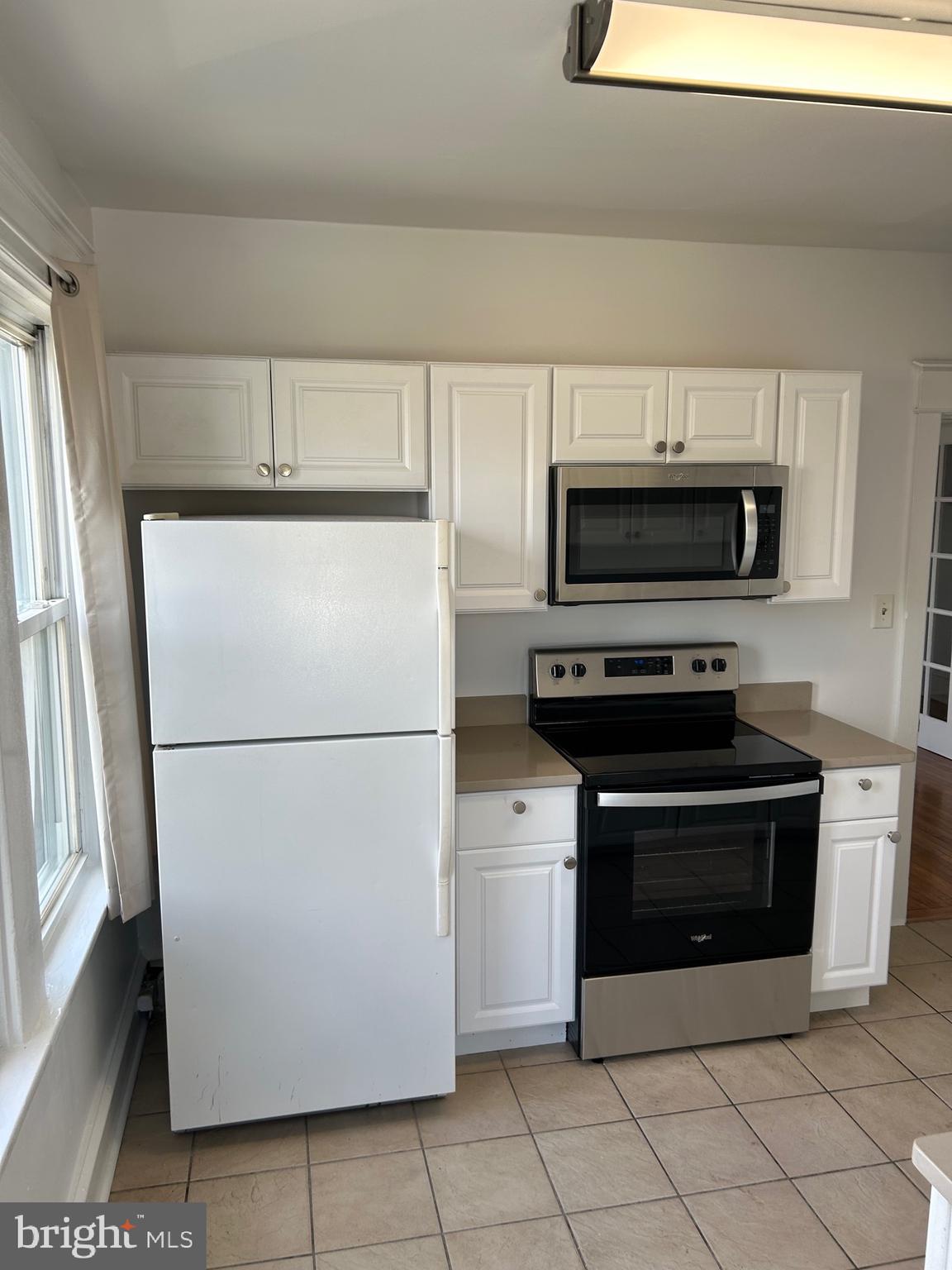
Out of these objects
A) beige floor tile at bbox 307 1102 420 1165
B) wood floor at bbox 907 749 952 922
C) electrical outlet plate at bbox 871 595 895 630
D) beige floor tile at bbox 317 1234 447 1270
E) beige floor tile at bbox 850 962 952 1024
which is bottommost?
beige floor tile at bbox 307 1102 420 1165

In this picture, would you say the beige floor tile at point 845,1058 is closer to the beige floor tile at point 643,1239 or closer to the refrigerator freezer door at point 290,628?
the beige floor tile at point 643,1239

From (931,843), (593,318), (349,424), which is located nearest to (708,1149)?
(349,424)

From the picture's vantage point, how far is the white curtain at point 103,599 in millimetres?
2104

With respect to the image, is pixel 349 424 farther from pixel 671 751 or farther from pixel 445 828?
pixel 671 751

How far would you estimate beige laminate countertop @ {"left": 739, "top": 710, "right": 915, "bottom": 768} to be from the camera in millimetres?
2672

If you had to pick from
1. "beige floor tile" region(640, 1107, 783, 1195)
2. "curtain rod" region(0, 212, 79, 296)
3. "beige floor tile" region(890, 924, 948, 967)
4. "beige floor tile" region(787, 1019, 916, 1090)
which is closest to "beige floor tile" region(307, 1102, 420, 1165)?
"beige floor tile" region(640, 1107, 783, 1195)

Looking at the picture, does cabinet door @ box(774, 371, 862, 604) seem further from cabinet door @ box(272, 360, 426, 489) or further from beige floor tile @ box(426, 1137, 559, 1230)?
beige floor tile @ box(426, 1137, 559, 1230)

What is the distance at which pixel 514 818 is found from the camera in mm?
2502

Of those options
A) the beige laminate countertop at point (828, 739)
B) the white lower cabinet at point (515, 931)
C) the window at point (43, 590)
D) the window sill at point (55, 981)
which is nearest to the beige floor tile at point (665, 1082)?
the white lower cabinet at point (515, 931)

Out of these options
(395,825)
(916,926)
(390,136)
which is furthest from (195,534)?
(916,926)

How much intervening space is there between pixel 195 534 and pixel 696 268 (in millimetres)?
1860

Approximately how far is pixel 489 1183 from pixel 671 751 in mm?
1203

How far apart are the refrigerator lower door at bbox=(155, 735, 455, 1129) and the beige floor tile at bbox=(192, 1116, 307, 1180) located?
2.9 inches

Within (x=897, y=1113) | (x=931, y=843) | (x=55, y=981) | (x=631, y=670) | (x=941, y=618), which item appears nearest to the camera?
(x=55, y=981)
